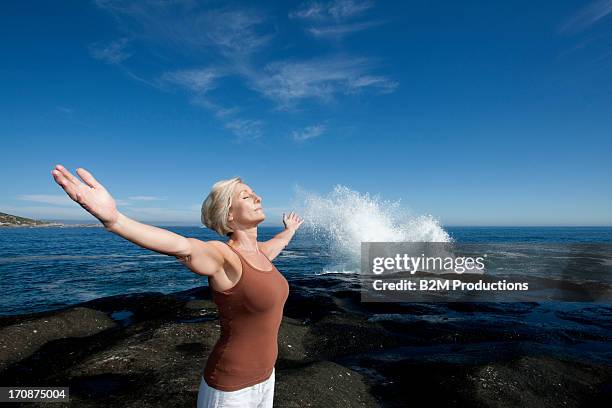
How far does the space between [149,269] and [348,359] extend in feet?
93.4

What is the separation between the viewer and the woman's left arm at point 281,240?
3771mm

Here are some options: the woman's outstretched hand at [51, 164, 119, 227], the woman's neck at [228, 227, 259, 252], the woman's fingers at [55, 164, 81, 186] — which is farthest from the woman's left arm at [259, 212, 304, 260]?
the woman's fingers at [55, 164, 81, 186]

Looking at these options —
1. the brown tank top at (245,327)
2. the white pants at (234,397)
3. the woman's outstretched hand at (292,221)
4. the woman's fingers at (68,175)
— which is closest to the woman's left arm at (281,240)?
the woman's outstretched hand at (292,221)

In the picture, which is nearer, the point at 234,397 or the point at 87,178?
the point at 87,178

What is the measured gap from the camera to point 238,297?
2.49 meters

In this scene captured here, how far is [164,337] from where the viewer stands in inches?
414

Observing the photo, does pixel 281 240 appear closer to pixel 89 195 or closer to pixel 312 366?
pixel 89 195

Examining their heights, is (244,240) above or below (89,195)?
below

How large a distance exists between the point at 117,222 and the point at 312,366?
7968mm

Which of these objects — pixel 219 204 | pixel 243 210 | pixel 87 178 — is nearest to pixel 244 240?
pixel 243 210

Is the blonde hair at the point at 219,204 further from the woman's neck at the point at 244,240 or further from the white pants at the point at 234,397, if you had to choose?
the white pants at the point at 234,397

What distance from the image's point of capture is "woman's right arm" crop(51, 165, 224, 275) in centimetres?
182

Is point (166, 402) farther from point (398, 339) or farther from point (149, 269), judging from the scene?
point (149, 269)

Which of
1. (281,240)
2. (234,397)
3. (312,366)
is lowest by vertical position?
(312,366)
